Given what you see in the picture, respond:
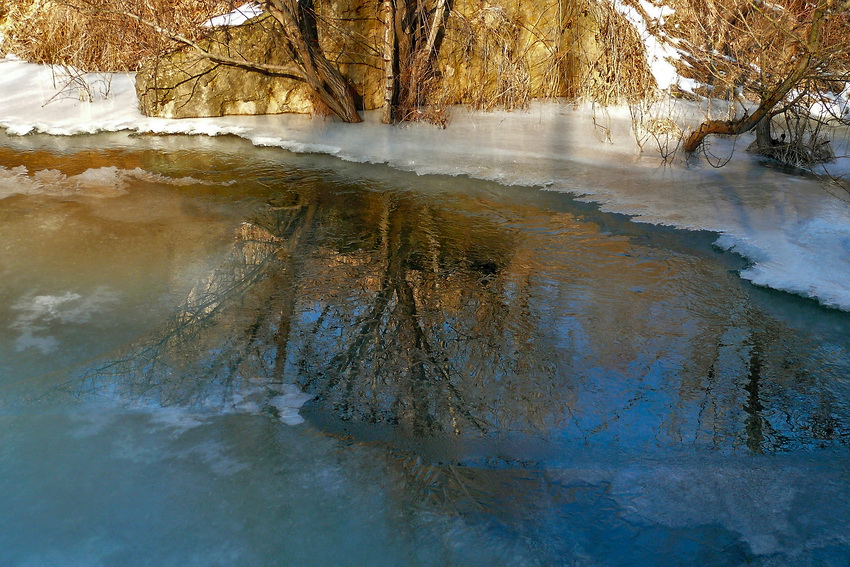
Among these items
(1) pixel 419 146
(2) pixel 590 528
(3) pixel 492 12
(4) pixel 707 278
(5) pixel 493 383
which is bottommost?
(2) pixel 590 528

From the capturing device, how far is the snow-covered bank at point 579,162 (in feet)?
13.7

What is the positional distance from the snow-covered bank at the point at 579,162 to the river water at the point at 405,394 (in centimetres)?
31

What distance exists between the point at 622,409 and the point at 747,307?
4.16 feet

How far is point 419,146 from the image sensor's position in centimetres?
618

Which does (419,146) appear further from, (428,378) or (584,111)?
(428,378)

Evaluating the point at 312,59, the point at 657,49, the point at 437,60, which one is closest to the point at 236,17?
the point at 312,59

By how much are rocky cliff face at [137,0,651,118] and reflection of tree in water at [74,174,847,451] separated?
319cm

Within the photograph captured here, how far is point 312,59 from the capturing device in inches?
256

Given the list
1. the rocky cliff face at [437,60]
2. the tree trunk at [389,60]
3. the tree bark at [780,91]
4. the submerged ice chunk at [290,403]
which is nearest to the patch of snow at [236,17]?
the rocky cliff face at [437,60]

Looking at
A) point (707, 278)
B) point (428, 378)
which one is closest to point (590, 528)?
point (428, 378)

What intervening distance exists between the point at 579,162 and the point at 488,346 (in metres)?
3.12

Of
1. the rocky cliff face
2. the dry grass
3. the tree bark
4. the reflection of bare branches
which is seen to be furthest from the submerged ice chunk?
the dry grass

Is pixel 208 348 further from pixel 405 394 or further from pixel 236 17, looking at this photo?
pixel 236 17

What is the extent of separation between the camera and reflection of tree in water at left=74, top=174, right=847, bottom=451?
2.69 meters
